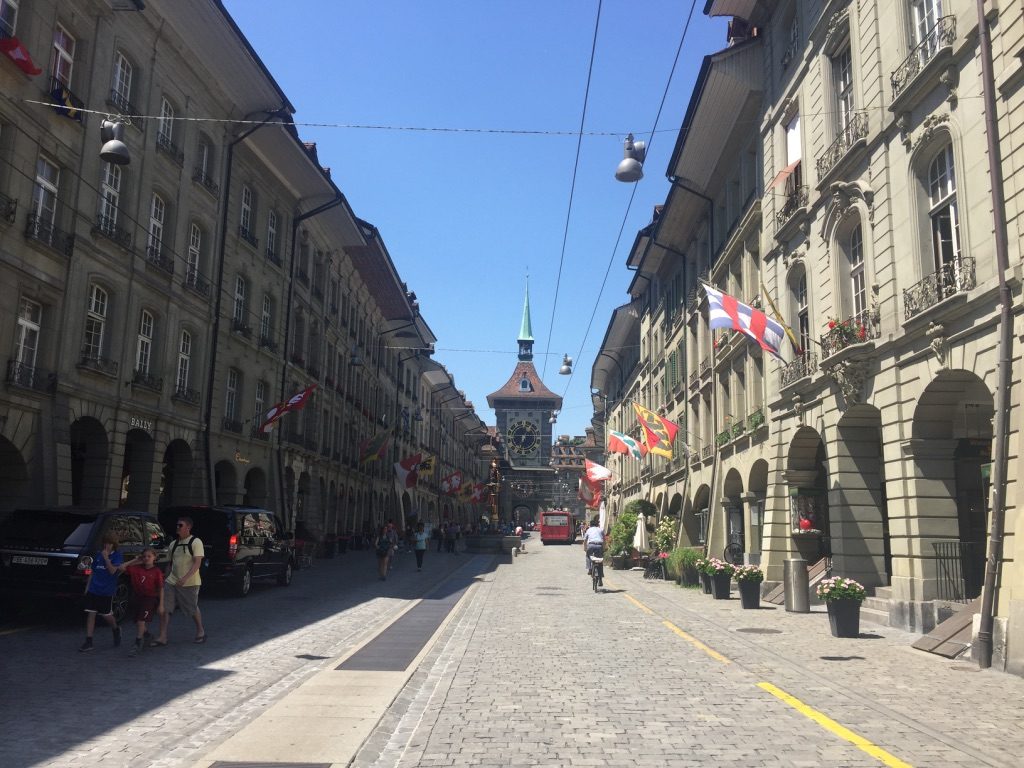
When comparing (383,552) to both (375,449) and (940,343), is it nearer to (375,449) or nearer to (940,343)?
(375,449)

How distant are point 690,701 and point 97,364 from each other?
1745cm

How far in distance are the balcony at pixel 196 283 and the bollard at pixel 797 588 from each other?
18.7 metres

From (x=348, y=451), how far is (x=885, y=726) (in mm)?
40752

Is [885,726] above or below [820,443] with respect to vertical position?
below

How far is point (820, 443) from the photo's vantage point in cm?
2195

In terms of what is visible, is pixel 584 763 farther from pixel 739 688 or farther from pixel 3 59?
pixel 3 59

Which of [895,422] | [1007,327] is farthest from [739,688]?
[895,422]

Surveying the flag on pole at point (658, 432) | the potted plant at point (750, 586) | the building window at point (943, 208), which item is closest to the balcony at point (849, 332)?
the building window at point (943, 208)

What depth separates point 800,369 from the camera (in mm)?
21000

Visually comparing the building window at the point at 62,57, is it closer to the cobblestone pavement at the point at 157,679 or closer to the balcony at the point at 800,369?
the cobblestone pavement at the point at 157,679

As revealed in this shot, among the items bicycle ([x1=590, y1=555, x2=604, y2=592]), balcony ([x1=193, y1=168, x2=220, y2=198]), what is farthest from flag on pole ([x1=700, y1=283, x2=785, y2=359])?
balcony ([x1=193, y1=168, x2=220, y2=198])

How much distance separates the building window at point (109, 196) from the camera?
21.5m

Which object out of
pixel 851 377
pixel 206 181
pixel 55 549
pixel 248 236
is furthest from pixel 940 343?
pixel 248 236

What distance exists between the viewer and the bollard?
18.4m
